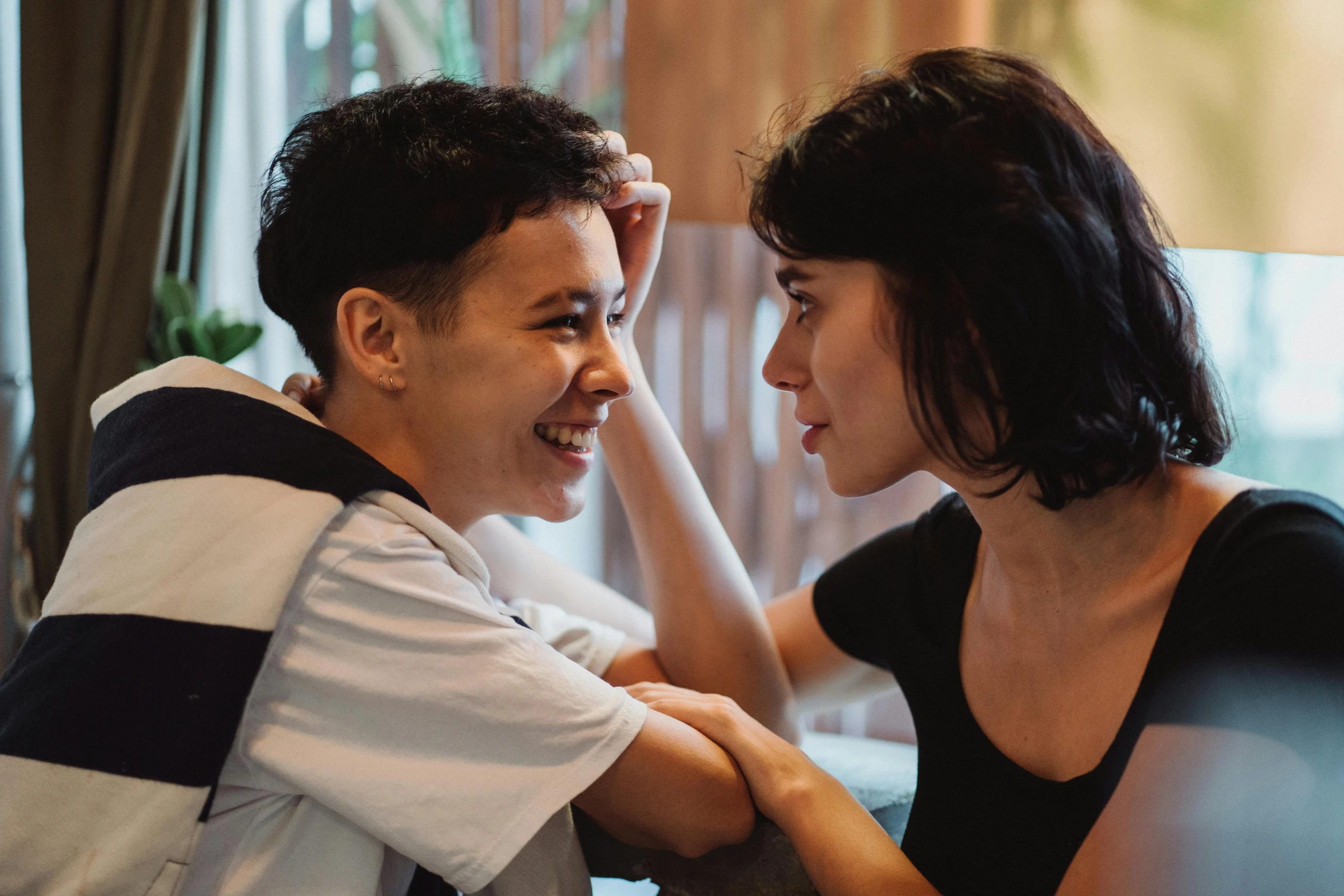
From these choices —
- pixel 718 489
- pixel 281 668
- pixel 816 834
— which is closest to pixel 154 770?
pixel 281 668

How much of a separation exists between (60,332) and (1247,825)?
2.57 m

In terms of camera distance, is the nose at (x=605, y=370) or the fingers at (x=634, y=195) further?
the fingers at (x=634, y=195)

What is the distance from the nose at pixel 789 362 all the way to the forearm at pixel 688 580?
347mm

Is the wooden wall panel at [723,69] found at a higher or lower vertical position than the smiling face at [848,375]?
higher

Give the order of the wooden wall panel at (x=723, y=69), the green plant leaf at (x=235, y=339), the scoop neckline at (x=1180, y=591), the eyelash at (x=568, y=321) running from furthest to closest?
the green plant leaf at (x=235, y=339)
the wooden wall panel at (x=723, y=69)
the eyelash at (x=568, y=321)
the scoop neckline at (x=1180, y=591)

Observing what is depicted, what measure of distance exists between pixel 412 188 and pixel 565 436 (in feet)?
1.06

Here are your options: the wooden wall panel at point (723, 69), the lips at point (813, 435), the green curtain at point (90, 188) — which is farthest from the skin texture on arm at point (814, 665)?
the green curtain at point (90, 188)

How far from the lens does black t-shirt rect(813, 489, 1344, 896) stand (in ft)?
2.88

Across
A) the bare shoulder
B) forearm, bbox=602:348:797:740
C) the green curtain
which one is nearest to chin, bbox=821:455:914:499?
the bare shoulder

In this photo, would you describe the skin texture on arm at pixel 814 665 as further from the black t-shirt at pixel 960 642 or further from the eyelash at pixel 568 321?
the eyelash at pixel 568 321

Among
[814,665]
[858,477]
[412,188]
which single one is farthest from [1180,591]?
[412,188]

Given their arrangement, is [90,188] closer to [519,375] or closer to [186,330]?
[186,330]

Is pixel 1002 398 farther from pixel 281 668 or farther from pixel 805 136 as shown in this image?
pixel 281 668

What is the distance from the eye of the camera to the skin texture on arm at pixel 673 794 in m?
1.02
